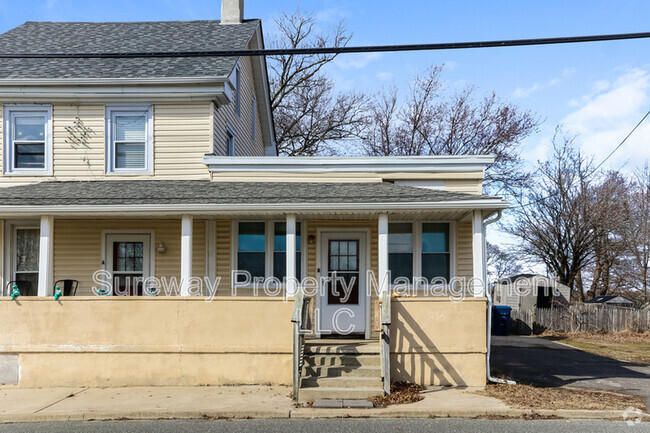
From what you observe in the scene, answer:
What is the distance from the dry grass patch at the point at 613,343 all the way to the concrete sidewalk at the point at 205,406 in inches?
297

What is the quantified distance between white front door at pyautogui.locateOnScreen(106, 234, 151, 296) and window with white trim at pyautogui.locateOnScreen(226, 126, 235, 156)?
3.59 meters

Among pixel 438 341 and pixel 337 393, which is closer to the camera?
pixel 337 393

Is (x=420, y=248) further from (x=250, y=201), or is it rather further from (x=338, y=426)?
(x=338, y=426)

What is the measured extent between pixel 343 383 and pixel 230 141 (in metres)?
7.97

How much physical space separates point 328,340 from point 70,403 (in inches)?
179

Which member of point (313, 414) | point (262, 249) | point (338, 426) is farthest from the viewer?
point (262, 249)

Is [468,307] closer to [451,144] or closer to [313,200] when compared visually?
[313,200]

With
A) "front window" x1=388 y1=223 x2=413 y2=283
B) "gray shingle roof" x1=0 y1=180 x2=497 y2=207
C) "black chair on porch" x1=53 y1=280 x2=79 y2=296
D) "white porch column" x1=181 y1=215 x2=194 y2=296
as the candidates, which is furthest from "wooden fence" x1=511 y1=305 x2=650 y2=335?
"black chair on porch" x1=53 y1=280 x2=79 y2=296

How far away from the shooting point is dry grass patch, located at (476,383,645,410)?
831 centimetres

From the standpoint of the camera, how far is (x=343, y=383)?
914cm

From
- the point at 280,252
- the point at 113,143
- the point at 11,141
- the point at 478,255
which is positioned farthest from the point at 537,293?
the point at 11,141

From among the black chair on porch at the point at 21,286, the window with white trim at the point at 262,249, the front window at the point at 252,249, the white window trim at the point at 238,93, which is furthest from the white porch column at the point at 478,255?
the black chair on porch at the point at 21,286

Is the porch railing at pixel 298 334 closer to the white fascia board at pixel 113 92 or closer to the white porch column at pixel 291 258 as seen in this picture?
the white porch column at pixel 291 258

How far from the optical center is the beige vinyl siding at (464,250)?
39.2 ft
